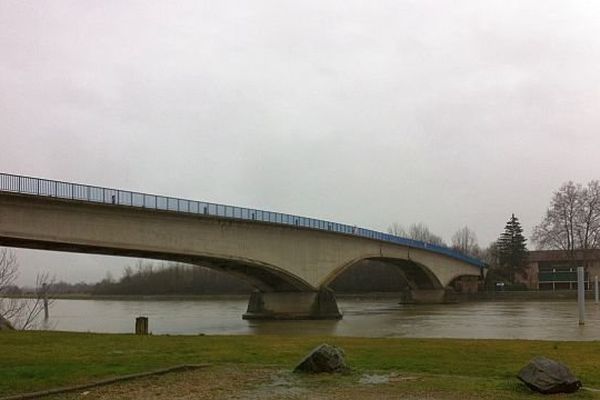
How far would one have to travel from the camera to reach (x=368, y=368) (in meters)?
12.7

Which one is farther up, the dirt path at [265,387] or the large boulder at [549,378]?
the large boulder at [549,378]

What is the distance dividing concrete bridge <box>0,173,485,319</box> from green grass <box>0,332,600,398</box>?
13155mm

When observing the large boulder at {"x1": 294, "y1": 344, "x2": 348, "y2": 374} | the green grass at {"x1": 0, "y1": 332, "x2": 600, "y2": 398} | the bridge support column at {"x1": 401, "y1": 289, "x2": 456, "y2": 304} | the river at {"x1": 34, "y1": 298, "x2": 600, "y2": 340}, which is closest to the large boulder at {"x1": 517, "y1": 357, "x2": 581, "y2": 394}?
the green grass at {"x1": 0, "y1": 332, "x2": 600, "y2": 398}

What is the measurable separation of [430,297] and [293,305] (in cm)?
3390

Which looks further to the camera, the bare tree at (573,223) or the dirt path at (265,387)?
the bare tree at (573,223)

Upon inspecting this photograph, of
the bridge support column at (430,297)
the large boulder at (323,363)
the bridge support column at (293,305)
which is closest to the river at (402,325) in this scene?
the bridge support column at (293,305)

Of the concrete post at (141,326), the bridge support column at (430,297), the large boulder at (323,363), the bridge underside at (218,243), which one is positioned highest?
the bridge underside at (218,243)

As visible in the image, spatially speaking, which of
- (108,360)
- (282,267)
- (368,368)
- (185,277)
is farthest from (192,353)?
(185,277)

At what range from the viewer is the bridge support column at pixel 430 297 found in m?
81.8

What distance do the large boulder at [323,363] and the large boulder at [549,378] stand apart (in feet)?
10.7

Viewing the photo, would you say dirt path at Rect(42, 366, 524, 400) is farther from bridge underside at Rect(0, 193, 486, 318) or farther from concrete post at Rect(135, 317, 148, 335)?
bridge underside at Rect(0, 193, 486, 318)

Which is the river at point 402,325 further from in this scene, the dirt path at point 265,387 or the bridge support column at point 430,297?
the bridge support column at point 430,297

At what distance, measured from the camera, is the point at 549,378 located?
967 centimetres

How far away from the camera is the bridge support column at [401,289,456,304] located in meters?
81.8
